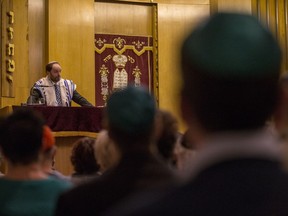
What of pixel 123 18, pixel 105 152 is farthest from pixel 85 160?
pixel 123 18

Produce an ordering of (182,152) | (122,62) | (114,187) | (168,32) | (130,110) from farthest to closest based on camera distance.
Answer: (168,32)
(122,62)
(182,152)
(114,187)
(130,110)

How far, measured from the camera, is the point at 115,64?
1147cm

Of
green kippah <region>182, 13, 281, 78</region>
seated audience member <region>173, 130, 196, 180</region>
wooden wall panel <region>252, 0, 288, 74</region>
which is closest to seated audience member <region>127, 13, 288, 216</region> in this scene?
green kippah <region>182, 13, 281, 78</region>

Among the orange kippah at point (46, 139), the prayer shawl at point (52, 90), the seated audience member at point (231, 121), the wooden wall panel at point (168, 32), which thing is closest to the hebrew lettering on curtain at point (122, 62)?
the wooden wall panel at point (168, 32)

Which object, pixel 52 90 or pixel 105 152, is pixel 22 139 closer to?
pixel 105 152

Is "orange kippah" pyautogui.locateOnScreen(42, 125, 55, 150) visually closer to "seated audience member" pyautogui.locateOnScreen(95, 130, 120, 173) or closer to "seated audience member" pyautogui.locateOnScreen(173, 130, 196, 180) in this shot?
"seated audience member" pyautogui.locateOnScreen(95, 130, 120, 173)

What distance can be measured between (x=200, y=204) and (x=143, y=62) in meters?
10.8

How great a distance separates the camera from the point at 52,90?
30.4ft

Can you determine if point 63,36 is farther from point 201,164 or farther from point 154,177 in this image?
point 201,164

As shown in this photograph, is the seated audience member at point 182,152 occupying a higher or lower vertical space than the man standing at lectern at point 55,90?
lower

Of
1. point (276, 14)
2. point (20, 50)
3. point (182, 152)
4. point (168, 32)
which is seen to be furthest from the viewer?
point (276, 14)

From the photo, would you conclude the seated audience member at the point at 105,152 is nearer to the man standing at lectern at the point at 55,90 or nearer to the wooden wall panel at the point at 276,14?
the man standing at lectern at the point at 55,90

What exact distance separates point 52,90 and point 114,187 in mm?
7523

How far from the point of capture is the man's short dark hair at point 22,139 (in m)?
2.31
